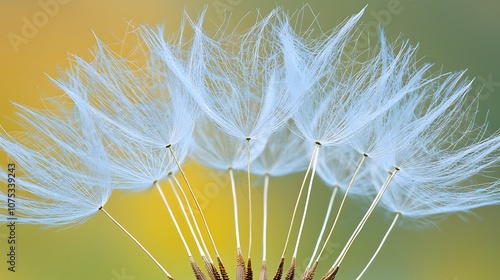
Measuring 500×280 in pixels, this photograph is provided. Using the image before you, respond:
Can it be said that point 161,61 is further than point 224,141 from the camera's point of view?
No

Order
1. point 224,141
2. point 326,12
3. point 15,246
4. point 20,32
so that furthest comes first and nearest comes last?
point 326,12, point 20,32, point 15,246, point 224,141

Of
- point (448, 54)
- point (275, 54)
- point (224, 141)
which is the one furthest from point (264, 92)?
point (448, 54)

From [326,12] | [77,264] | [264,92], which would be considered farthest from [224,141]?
[326,12]

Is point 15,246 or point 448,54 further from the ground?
point 448,54

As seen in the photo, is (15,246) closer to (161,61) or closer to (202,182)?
(202,182)

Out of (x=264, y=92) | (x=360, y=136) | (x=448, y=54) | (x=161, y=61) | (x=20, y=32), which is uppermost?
(x=20, y=32)

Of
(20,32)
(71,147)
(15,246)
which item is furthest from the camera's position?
(20,32)
